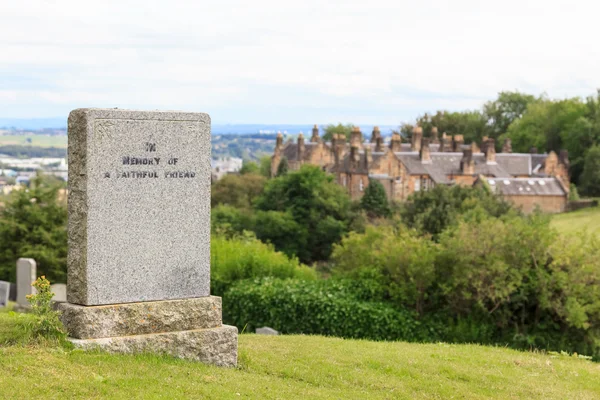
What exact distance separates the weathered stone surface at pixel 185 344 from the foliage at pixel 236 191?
84635mm

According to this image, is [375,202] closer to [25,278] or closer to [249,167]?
[249,167]

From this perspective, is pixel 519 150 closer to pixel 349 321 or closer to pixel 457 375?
pixel 349 321

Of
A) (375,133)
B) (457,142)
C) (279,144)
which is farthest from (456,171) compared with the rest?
(279,144)

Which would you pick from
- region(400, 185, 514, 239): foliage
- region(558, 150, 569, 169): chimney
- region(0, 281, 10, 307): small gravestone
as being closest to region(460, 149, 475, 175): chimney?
region(558, 150, 569, 169): chimney

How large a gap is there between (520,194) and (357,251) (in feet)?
189

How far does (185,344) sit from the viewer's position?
1027 centimetres

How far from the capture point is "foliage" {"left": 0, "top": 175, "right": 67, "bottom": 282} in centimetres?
3994

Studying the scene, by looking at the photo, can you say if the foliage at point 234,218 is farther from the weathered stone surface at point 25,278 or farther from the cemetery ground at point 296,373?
the cemetery ground at point 296,373

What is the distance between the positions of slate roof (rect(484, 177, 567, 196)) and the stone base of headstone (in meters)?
82.6

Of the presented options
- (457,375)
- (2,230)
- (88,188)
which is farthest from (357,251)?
(88,188)

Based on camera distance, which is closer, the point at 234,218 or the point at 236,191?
the point at 234,218

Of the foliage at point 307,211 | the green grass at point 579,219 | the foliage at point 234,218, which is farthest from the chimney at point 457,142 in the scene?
the foliage at point 234,218

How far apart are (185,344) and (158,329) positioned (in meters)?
0.38

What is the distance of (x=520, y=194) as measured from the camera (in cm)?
9050
